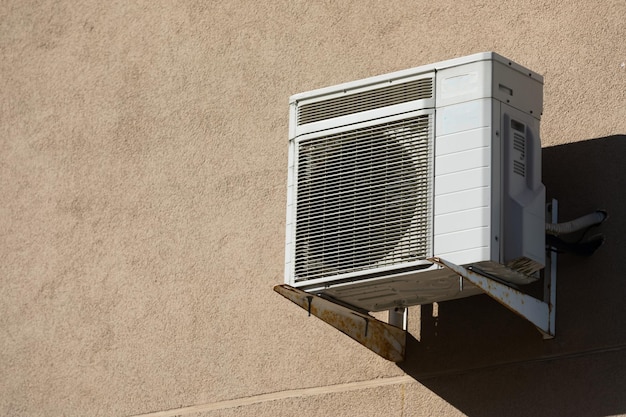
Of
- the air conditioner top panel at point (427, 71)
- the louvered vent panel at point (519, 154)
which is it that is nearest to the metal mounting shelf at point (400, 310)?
the louvered vent panel at point (519, 154)

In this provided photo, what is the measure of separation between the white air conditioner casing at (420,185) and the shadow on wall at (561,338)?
23 centimetres

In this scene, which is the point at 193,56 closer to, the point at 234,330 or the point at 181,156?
the point at 181,156

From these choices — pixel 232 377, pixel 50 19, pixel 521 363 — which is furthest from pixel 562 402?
pixel 50 19

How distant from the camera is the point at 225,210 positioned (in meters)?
5.96

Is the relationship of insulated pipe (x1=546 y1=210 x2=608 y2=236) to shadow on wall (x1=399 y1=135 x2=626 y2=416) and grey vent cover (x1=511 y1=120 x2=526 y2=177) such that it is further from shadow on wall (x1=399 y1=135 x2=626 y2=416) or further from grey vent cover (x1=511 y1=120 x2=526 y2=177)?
grey vent cover (x1=511 y1=120 x2=526 y2=177)

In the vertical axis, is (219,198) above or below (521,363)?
above

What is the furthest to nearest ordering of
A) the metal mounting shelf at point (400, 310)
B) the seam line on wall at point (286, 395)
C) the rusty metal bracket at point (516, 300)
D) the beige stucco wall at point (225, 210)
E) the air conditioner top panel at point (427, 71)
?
the seam line on wall at point (286, 395), the beige stucco wall at point (225, 210), the air conditioner top panel at point (427, 71), the metal mounting shelf at point (400, 310), the rusty metal bracket at point (516, 300)

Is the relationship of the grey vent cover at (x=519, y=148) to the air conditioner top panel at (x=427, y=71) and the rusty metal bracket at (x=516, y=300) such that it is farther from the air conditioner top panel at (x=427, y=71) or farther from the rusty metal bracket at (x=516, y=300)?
the rusty metal bracket at (x=516, y=300)

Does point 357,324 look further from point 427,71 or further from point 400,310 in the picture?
point 427,71

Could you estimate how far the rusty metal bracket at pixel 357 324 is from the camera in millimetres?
4684

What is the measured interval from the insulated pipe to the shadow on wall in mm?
47

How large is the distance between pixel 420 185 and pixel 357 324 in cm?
67

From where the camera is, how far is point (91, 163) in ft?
21.8

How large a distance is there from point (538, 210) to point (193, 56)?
2.40 metres
